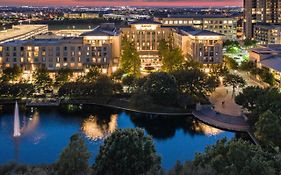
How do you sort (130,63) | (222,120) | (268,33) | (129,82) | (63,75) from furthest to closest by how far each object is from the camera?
(268,33)
(130,63)
(63,75)
(129,82)
(222,120)

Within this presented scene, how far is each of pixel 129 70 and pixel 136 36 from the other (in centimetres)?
1166

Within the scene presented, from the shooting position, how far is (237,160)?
31.3 ft

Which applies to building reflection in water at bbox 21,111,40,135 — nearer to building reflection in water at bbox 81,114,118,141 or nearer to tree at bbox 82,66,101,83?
building reflection in water at bbox 81,114,118,141

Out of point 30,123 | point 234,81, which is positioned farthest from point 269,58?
point 30,123

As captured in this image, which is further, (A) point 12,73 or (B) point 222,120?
(A) point 12,73

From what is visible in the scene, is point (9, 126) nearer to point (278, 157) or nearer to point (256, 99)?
point (256, 99)

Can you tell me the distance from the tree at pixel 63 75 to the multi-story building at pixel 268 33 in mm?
23347

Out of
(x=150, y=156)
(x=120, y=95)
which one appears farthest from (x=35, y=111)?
(x=150, y=156)

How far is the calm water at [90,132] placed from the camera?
15.6 m

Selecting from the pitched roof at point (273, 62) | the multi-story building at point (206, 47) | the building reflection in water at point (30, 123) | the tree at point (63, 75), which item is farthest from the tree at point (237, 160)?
the multi-story building at point (206, 47)

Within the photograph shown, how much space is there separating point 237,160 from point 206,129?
30.5 ft

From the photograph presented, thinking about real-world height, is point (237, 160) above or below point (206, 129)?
above

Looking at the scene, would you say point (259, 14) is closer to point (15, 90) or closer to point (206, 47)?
point (206, 47)

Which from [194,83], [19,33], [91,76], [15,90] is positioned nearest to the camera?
[194,83]
